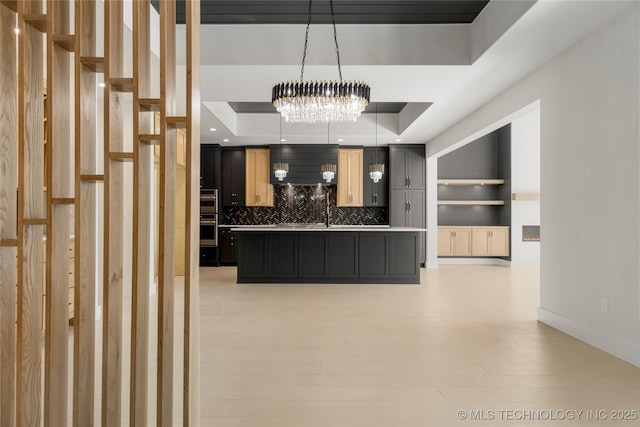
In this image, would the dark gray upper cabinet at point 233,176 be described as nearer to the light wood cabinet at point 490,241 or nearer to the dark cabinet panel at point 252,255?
the dark cabinet panel at point 252,255

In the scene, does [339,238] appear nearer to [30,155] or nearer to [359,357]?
[359,357]

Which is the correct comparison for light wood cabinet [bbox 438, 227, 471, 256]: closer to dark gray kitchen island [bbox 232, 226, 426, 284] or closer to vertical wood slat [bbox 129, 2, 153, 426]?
dark gray kitchen island [bbox 232, 226, 426, 284]

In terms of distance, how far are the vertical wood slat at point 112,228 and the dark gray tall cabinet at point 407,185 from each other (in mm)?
7616

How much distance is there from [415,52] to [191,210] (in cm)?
333

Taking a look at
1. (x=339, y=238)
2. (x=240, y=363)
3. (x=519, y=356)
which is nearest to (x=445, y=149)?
(x=339, y=238)

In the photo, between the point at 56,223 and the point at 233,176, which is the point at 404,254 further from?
the point at 56,223

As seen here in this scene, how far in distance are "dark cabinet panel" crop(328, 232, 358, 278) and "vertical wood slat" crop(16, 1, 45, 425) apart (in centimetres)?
515

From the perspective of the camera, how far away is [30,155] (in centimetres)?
186

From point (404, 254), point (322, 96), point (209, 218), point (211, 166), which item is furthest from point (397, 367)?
point (211, 166)

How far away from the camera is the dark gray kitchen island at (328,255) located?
6.83 metres

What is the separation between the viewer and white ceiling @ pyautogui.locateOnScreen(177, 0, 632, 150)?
3.41 meters

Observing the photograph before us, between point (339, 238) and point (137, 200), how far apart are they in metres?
5.17

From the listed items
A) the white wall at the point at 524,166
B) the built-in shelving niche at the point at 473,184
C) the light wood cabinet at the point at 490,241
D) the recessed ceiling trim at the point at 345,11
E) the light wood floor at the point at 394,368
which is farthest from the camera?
the built-in shelving niche at the point at 473,184

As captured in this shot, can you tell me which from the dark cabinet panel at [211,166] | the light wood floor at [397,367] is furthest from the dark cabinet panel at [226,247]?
the light wood floor at [397,367]
